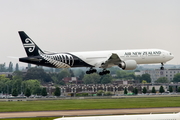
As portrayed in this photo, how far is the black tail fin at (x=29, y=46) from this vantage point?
340 feet

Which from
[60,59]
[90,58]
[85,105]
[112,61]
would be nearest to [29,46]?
[60,59]

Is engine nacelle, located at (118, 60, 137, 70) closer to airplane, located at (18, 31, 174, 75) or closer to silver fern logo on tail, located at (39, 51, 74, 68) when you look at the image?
airplane, located at (18, 31, 174, 75)

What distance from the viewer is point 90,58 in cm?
10325

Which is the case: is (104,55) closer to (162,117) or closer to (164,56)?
(164,56)

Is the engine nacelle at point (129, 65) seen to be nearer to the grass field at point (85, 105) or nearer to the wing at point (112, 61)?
the wing at point (112, 61)

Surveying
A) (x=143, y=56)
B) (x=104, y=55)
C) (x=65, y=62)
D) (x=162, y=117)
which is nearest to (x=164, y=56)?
(x=143, y=56)

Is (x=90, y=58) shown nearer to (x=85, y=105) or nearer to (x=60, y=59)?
(x=60, y=59)

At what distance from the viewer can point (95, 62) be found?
341 feet

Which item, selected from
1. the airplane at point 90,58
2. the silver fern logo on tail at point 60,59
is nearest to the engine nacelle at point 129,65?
the airplane at point 90,58

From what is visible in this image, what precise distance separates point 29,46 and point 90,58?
44.3 ft

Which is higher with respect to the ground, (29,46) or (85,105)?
(29,46)

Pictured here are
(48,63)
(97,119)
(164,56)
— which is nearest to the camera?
(97,119)

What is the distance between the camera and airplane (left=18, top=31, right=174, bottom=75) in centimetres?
10062

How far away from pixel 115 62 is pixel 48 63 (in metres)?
14.8
